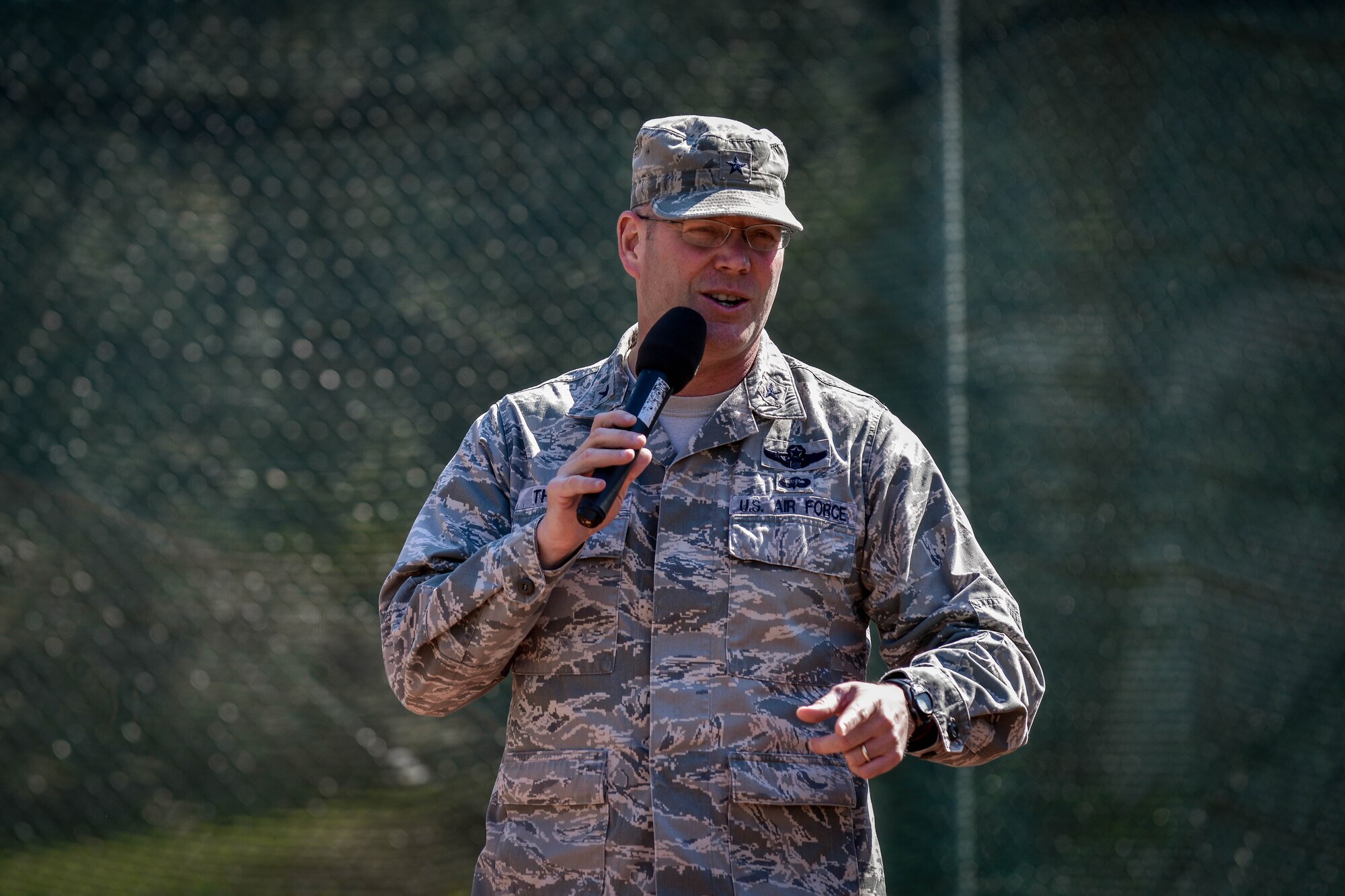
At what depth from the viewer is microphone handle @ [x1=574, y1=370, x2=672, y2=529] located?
1905 mm

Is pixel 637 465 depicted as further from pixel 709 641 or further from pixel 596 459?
pixel 709 641

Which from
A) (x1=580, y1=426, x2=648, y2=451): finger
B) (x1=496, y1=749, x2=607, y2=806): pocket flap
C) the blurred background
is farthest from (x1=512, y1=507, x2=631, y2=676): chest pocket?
the blurred background

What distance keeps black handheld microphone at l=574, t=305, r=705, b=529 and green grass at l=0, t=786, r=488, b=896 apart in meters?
2.26

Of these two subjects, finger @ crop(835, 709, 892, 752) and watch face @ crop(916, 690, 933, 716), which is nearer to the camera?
finger @ crop(835, 709, 892, 752)

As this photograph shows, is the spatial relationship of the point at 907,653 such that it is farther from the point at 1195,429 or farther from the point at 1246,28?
the point at 1246,28

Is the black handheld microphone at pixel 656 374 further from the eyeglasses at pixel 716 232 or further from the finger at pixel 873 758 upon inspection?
the finger at pixel 873 758

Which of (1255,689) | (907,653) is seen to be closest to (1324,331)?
(1255,689)

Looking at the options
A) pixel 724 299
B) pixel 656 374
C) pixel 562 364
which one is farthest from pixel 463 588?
pixel 562 364

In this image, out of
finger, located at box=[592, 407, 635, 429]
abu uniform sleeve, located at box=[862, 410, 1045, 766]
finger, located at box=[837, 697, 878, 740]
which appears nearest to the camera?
finger, located at box=[837, 697, 878, 740]

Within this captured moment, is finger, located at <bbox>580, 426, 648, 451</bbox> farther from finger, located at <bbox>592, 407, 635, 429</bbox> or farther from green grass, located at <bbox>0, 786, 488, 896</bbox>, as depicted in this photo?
green grass, located at <bbox>0, 786, 488, 896</bbox>

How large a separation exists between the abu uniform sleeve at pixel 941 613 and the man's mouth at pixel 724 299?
1.04 feet

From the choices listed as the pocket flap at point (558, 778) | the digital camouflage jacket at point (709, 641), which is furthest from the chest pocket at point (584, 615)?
the pocket flap at point (558, 778)

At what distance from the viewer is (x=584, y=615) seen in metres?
2.28

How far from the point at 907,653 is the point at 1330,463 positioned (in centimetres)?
303
